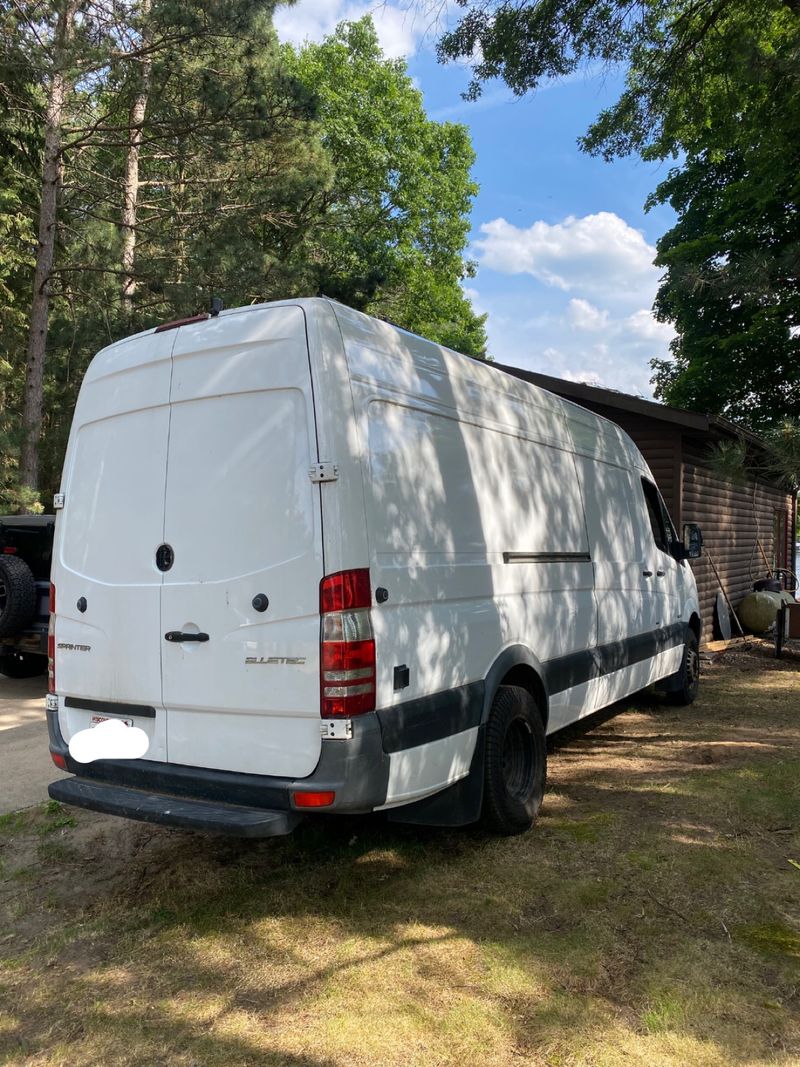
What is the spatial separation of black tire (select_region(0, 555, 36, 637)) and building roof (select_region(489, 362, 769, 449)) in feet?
21.7

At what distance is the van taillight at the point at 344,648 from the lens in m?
3.02

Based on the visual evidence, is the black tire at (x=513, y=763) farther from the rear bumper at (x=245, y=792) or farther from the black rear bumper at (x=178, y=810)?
the black rear bumper at (x=178, y=810)

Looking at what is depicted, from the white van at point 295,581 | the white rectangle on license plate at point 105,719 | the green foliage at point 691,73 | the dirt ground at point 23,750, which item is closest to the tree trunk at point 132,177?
the green foliage at point 691,73

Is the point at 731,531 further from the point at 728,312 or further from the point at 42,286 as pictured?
the point at 42,286

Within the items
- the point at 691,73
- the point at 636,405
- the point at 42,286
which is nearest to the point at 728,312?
the point at 636,405

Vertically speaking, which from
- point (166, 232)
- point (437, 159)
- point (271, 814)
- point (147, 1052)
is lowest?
Answer: point (147, 1052)

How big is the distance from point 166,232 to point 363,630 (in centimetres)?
1364

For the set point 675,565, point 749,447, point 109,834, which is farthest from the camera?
point 749,447

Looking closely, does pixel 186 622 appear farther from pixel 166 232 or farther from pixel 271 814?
pixel 166 232

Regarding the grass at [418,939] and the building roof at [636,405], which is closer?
the grass at [418,939]

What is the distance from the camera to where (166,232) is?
47.7ft

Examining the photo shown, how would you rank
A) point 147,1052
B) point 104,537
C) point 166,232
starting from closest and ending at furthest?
1. point 147,1052
2. point 104,537
3. point 166,232

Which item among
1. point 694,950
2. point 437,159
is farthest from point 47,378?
point 437,159

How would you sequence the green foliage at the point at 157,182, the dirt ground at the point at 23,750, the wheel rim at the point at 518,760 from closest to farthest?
the wheel rim at the point at 518,760
the dirt ground at the point at 23,750
the green foliage at the point at 157,182
